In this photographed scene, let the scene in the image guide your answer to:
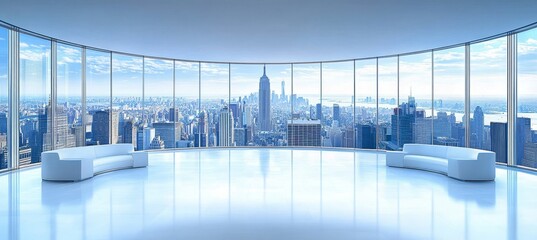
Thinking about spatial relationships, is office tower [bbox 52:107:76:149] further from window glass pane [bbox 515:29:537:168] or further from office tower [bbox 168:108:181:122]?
window glass pane [bbox 515:29:537:168]

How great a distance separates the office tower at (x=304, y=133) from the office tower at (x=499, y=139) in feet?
20.7

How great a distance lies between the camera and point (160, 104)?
45.5 ft

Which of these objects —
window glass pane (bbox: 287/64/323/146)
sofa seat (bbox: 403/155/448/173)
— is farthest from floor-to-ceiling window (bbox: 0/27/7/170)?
sofa seat (bbox: 403/155/448/173)

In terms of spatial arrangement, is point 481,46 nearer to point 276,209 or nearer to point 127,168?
point 276,209

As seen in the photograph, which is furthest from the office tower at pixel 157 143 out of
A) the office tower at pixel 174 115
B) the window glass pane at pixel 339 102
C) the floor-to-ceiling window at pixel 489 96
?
the floor-to-ceiling window at pixel 489 96

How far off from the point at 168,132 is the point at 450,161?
9845mm

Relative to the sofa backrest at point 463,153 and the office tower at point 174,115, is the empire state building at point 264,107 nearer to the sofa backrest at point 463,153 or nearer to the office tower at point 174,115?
the office tower at point 174,115

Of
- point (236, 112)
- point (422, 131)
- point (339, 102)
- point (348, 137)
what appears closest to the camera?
point (422, 131)

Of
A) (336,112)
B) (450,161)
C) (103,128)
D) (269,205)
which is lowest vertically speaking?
(269,205)

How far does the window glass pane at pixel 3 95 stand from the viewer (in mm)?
8797

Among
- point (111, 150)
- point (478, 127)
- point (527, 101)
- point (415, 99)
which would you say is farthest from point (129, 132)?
point (527, 101)

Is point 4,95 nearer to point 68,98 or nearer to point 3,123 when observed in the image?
point 3,123

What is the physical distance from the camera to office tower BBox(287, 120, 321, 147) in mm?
15031

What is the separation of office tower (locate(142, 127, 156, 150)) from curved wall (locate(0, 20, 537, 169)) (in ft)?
0.12
